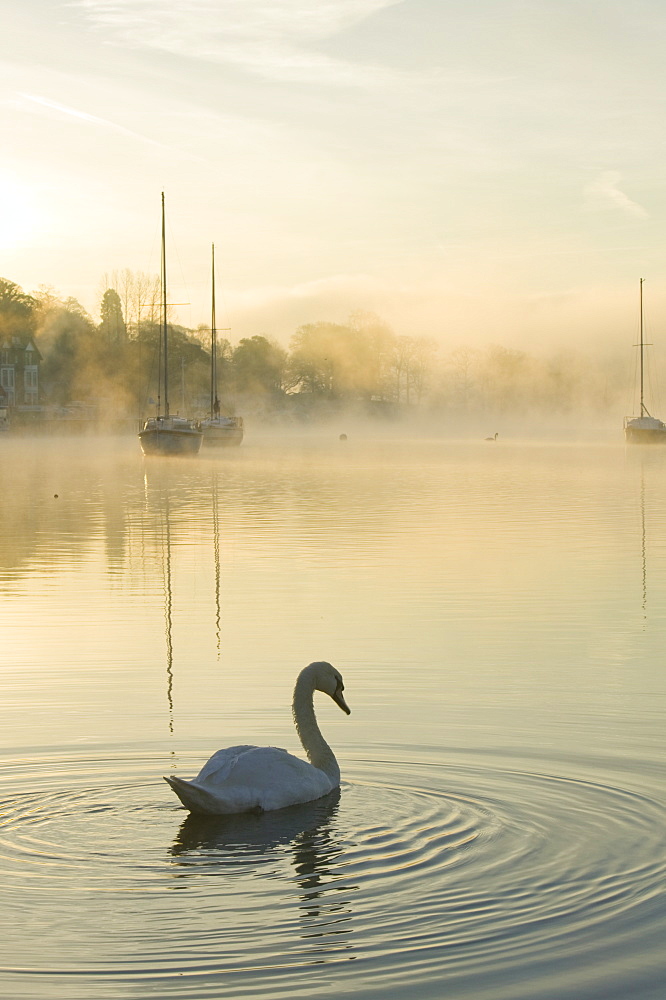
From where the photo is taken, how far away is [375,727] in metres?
14.0

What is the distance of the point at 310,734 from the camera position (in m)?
11.9

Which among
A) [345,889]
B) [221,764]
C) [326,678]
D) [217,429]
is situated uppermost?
[217,429]

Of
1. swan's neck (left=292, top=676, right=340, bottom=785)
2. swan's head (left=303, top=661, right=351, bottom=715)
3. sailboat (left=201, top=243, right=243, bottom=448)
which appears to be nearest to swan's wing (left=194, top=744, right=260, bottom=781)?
swan's neck (left=292, top=676, right=340, bottom=785)

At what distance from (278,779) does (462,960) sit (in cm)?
295

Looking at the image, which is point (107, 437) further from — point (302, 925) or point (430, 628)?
point (302, 925)

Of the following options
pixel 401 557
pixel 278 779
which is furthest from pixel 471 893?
pixel 401 557

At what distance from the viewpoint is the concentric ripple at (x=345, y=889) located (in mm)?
8273

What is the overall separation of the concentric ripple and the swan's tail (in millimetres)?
150

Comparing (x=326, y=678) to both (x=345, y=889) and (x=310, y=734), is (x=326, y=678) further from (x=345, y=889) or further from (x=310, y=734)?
(x=345, y=889)

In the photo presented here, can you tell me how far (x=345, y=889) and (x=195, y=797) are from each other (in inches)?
58.9

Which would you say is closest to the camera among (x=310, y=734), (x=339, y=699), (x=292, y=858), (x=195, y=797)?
(x=292, y=858)

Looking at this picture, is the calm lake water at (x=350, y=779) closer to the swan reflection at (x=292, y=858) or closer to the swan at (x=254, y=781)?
the swan reflection at (x=292, y=858)

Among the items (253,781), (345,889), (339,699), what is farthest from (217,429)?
(345,889)

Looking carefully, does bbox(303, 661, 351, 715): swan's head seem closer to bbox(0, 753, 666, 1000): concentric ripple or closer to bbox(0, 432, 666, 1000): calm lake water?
bbox(0, 432, 666, 1000): calm lake water
